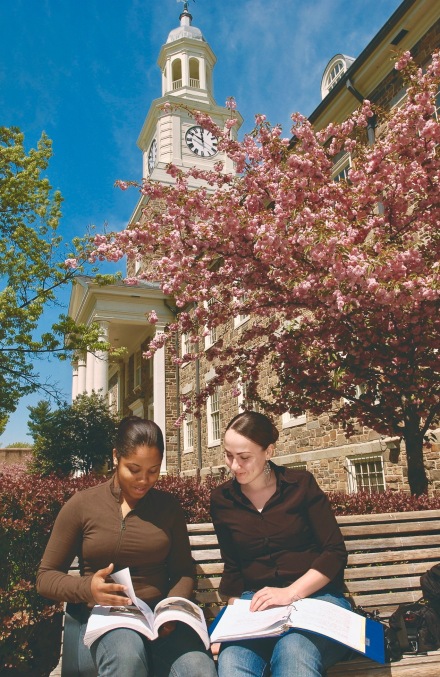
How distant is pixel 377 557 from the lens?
377 centimetres

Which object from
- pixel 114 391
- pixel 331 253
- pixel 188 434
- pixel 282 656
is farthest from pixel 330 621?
pixel 114 391

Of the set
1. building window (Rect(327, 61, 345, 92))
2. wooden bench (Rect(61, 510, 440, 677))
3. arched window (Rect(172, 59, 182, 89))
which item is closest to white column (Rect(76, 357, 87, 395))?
building window (Rect(327, 61, 345, 92))

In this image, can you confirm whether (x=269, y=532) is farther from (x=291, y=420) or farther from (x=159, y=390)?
(x=159, y=390)

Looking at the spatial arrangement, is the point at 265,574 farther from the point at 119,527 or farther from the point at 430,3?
the point at 430,3

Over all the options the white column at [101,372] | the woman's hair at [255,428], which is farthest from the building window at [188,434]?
the woman's hair at [255,428]

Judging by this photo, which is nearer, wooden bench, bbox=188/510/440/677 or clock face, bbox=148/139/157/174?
wooden bench, bbox=188/510/440/677

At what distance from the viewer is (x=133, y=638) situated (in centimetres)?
266

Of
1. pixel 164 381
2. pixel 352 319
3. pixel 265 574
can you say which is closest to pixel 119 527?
pixel 265 574

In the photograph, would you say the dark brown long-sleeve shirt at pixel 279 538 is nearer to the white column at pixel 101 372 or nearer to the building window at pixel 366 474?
the building window at pixel 366 474

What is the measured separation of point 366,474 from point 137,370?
72.3 feet

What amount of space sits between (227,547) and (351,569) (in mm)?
964

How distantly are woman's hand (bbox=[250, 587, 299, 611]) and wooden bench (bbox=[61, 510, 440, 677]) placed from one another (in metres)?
0.62

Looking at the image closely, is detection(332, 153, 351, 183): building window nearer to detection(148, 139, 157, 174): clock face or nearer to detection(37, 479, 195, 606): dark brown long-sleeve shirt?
detection(37, 479, 195, 606): dark brown long-sleeve shirt

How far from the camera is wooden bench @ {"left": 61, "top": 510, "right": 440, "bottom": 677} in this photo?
360 cm
